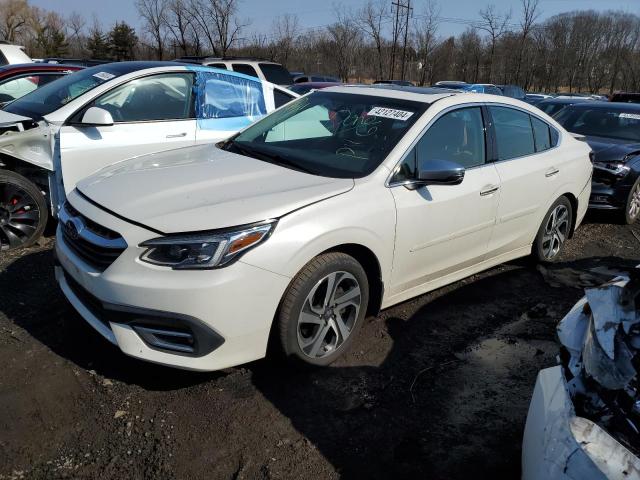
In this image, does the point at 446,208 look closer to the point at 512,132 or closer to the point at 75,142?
the point at 512,132

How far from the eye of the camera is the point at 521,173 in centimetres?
425

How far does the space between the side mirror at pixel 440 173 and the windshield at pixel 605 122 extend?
5.36 meters

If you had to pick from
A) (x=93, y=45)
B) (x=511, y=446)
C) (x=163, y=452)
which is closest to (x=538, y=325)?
(x=511, y=446)

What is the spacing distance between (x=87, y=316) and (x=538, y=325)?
3.14 metres

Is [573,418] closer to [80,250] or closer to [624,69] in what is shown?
[80,250]

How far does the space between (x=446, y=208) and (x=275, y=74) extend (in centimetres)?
804

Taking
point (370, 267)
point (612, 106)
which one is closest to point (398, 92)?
point (370, 267)

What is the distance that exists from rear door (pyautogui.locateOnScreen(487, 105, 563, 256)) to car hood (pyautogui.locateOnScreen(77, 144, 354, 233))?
1614mm

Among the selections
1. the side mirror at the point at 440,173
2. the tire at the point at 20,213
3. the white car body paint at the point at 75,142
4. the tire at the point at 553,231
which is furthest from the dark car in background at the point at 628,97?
the tire at the point at 20,213

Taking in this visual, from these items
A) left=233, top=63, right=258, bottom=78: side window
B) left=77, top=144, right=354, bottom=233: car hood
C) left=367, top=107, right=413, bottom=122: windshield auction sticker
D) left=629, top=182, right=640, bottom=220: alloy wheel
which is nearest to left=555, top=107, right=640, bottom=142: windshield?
→ left=629, top=182, right=640, bottom=220: alloy wheel

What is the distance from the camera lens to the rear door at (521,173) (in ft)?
13.6

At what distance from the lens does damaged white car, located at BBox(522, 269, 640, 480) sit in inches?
65.6

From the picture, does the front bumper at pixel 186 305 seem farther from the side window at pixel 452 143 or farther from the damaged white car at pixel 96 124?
the damaged white car at pixel 96 124

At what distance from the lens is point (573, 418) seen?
1780 millimetres
